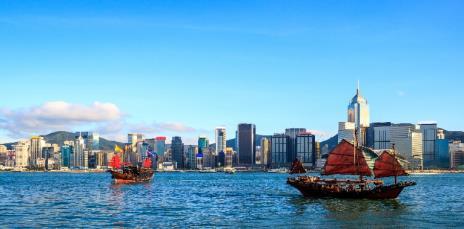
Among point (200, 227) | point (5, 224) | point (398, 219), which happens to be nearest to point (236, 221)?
point (200, 227)

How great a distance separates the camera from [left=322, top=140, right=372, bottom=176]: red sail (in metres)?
102

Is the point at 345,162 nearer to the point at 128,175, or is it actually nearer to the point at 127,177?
the point at 128,175

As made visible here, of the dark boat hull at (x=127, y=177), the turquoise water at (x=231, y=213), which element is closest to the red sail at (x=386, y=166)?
the turquoise water at (x=231, y=213)

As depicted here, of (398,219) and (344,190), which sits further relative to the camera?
(344,190)

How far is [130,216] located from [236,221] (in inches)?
519

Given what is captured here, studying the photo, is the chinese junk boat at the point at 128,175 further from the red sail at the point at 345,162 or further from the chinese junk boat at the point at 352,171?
the red sail at the point at 345,162

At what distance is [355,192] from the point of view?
9950 cm

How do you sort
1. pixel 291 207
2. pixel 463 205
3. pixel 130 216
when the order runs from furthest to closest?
pixel 463 205, pixel 291 207, pixel 130 216

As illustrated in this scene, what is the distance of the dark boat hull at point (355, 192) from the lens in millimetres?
98438

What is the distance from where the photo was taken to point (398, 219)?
6975cm

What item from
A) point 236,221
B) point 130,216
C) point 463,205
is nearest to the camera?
point 236,221

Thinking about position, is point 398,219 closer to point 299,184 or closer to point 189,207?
point 189,207

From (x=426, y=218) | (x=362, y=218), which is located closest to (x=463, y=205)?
(x=426, y=218)

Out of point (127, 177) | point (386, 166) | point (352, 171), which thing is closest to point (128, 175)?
point (127, 177)
